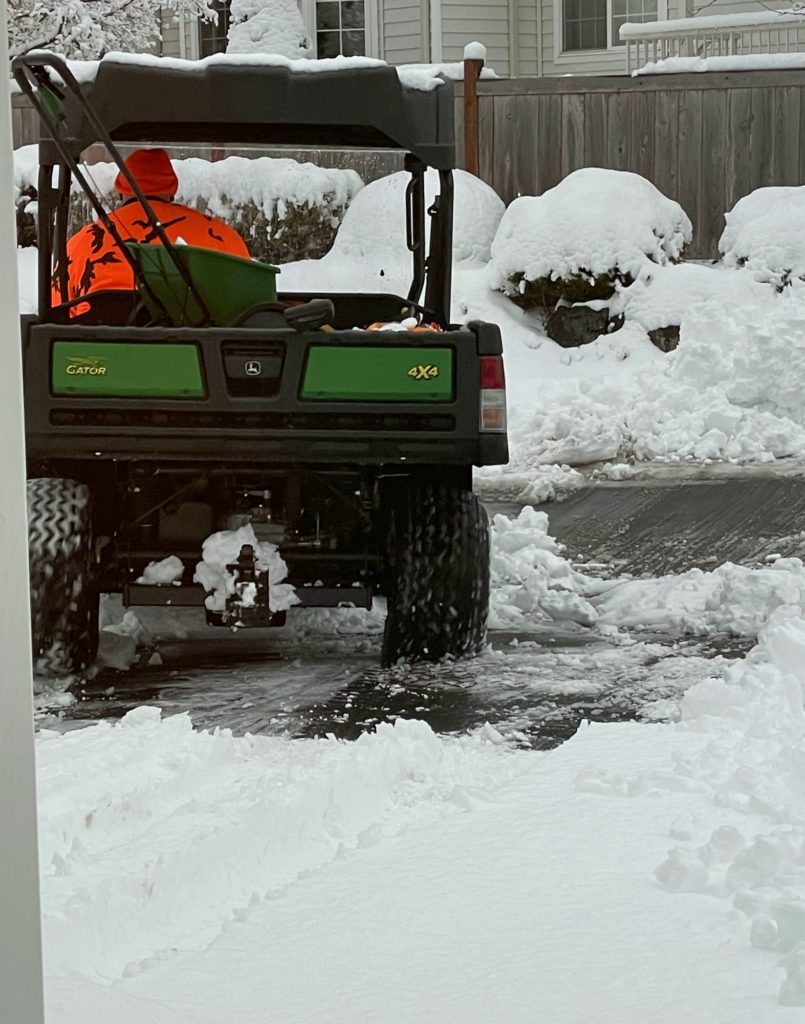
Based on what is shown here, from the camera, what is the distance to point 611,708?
16.1ft

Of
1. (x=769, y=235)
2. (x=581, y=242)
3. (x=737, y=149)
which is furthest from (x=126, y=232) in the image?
(x=737, y=149)

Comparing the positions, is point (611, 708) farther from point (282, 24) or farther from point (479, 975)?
point (282, 24)

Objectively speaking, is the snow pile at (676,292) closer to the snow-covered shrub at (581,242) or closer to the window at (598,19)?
the snow-covered shrub at (581,242)

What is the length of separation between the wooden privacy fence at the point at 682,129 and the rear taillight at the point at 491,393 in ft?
35.1

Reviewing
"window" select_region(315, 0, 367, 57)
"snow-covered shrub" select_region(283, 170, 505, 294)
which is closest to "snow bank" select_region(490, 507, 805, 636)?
"snow-covered shrub" select_region(283, 170, 505, 294)

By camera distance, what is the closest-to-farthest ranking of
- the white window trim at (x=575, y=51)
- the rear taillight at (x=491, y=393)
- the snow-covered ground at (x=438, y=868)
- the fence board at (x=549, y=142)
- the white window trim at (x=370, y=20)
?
the snow-covered ground at (x=438, y=868)
the rear taillight at (x=491, y=393)
the fence board at (x=549, y=142)
the white window trim at (x=575, y=51)
the white window trim at (x=370, y=20)

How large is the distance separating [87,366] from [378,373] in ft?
3.03

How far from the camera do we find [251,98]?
5.62 meters

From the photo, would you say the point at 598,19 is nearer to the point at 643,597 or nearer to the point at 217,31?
the point at 217,31

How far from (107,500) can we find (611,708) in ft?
6.32

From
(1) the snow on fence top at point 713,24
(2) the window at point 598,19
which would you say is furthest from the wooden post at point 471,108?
(2) the window at point 598,19

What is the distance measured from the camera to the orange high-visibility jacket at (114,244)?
5.86 metres

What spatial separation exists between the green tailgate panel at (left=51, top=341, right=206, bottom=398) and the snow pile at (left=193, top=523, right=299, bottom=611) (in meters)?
0.50

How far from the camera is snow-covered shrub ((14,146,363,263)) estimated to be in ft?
20.1
